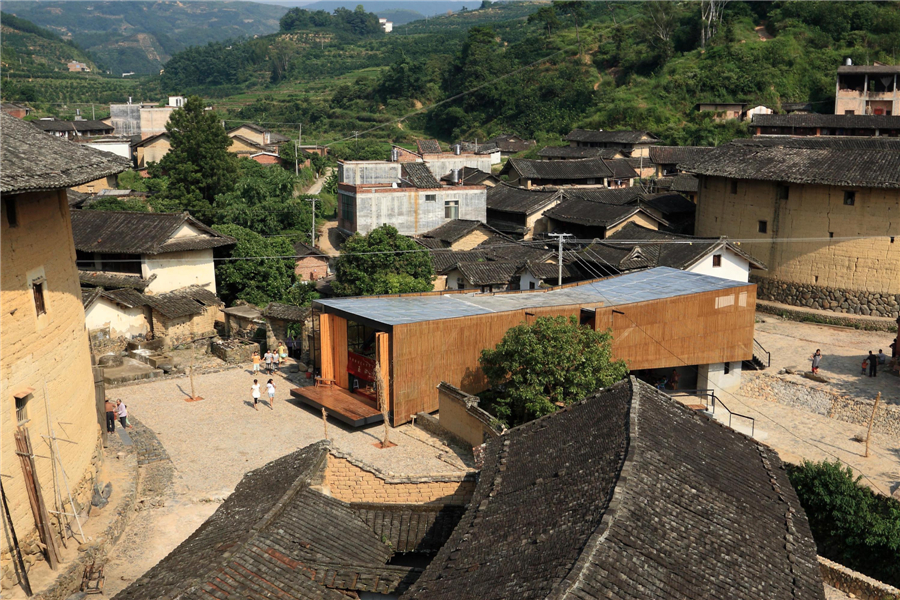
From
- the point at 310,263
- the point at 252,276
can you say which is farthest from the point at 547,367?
the point at 310,263

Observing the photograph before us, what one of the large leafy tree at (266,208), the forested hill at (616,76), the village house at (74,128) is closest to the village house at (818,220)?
the large leafy tree at (266,208)

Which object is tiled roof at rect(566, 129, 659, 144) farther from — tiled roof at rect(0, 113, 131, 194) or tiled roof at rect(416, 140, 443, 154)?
tiled roof at rect(0, 113, 131, 194)

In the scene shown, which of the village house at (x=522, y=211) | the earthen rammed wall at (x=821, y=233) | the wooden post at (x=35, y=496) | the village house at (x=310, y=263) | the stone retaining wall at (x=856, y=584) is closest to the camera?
the wooden post at (x=35, y=496)

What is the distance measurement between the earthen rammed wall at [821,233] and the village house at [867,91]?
28.5 meters

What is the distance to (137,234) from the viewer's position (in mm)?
27516

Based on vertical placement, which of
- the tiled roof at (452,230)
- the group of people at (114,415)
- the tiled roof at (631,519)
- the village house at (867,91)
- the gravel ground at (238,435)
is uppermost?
the village house at (867,91)

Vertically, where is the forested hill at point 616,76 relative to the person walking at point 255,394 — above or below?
above

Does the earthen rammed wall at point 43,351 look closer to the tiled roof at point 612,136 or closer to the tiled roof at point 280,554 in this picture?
the tiled roof at point 280,554

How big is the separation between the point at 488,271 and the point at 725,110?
36377 millimetres

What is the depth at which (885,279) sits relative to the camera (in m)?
28.0

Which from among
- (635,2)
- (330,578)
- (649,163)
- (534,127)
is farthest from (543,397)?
(635,2)

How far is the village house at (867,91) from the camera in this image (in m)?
53.8

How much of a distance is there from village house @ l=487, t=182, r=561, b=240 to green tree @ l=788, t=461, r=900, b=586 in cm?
2400

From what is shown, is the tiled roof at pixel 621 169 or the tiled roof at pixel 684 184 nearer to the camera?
the tiled roof at pixel 684 184
